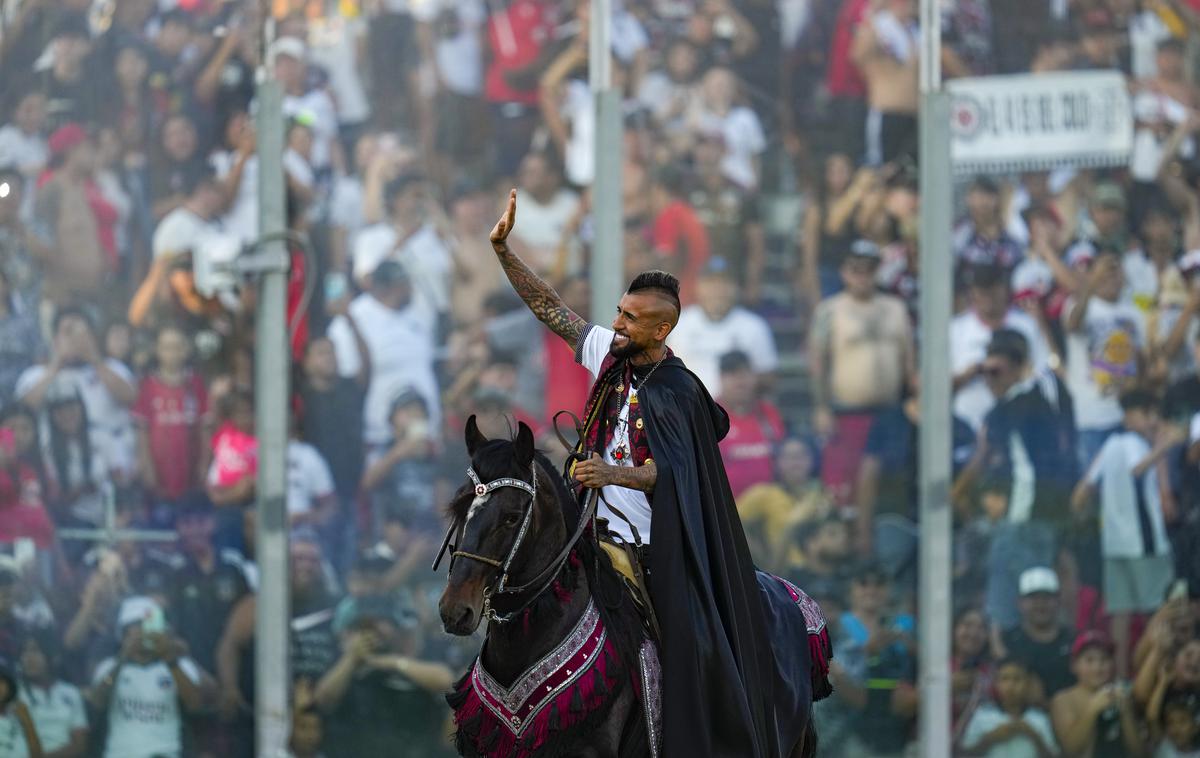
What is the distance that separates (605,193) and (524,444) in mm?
5959

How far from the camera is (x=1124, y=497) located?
13.1 m

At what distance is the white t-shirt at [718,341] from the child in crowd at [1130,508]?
8.51 feet

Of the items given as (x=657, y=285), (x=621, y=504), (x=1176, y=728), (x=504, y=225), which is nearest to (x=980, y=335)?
(x=1176, y=728)

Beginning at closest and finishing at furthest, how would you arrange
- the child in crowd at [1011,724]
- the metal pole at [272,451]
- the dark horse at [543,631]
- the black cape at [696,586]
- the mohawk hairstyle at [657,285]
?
1. the dark horse at [543,631]
2. the black cape at [696,586]
3. the mohawk hairstyle at [657,285]
4. the metal pole at [272,451]
5. the child in crowd at [1011,724]

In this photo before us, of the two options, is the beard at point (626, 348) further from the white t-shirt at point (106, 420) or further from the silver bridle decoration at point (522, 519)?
the white t-shirt at point (106, 420)

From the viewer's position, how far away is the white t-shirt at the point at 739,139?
12.8 meters

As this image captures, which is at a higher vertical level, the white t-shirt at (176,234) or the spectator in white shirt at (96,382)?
the white t-shirt at (176,234)

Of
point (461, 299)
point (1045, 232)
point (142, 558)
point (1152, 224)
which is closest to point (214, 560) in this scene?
point (142, 558)

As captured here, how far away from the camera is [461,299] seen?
41.5 feet

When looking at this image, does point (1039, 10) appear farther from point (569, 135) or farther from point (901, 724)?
point (901, 724)

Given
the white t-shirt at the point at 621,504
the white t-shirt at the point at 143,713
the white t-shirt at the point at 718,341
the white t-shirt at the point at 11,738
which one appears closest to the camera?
the white t-shirt at the point at 621,504

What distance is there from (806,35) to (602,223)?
2189 millimetres

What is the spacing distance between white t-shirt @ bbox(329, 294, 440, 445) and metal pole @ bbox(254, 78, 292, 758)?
51 cm

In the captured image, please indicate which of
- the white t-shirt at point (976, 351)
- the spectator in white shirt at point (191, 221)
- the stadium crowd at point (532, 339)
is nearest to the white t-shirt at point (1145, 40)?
the stadium crowd at point (532, 339)
